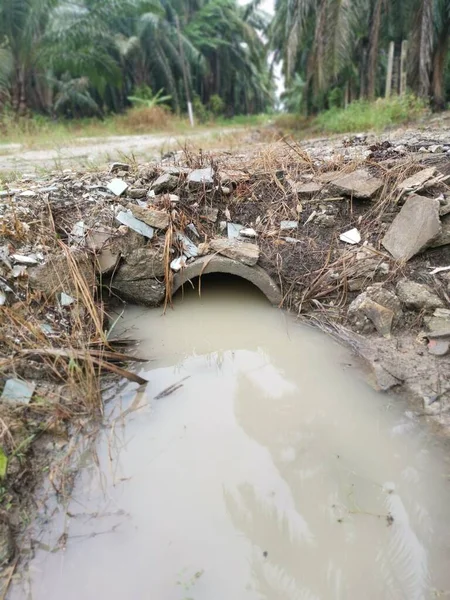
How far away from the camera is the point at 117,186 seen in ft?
12.8

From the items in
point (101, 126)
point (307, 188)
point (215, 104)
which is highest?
point (215, 104)

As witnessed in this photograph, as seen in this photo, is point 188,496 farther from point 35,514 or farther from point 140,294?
point 140,294

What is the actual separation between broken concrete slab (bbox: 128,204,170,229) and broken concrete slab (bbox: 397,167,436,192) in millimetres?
2091

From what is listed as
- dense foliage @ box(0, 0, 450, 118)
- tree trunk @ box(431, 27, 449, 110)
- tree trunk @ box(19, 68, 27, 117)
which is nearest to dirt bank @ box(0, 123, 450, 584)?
tree trunk @ box(431, 27, 449, 110)

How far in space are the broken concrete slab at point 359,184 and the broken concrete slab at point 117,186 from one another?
1.97 metres

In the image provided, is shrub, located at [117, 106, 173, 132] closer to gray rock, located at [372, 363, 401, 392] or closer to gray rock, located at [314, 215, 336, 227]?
gray rock, located at [314, 215, 336, 227]

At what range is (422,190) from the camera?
3576mm

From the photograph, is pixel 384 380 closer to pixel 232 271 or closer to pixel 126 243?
pixel 232 271

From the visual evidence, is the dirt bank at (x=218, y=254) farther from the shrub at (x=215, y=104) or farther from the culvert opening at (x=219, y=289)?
the shrub at (x=215, y=104)

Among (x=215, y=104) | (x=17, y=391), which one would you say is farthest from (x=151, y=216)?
(x=215, y=104)

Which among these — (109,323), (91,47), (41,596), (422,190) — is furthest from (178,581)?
(91,47)

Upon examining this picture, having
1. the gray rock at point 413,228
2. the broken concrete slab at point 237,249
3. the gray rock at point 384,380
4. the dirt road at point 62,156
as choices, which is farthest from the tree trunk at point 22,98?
the gray rock at point 384,380

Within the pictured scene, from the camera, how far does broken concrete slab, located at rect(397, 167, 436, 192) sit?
3.58 meters

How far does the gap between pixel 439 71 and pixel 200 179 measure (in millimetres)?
9065
